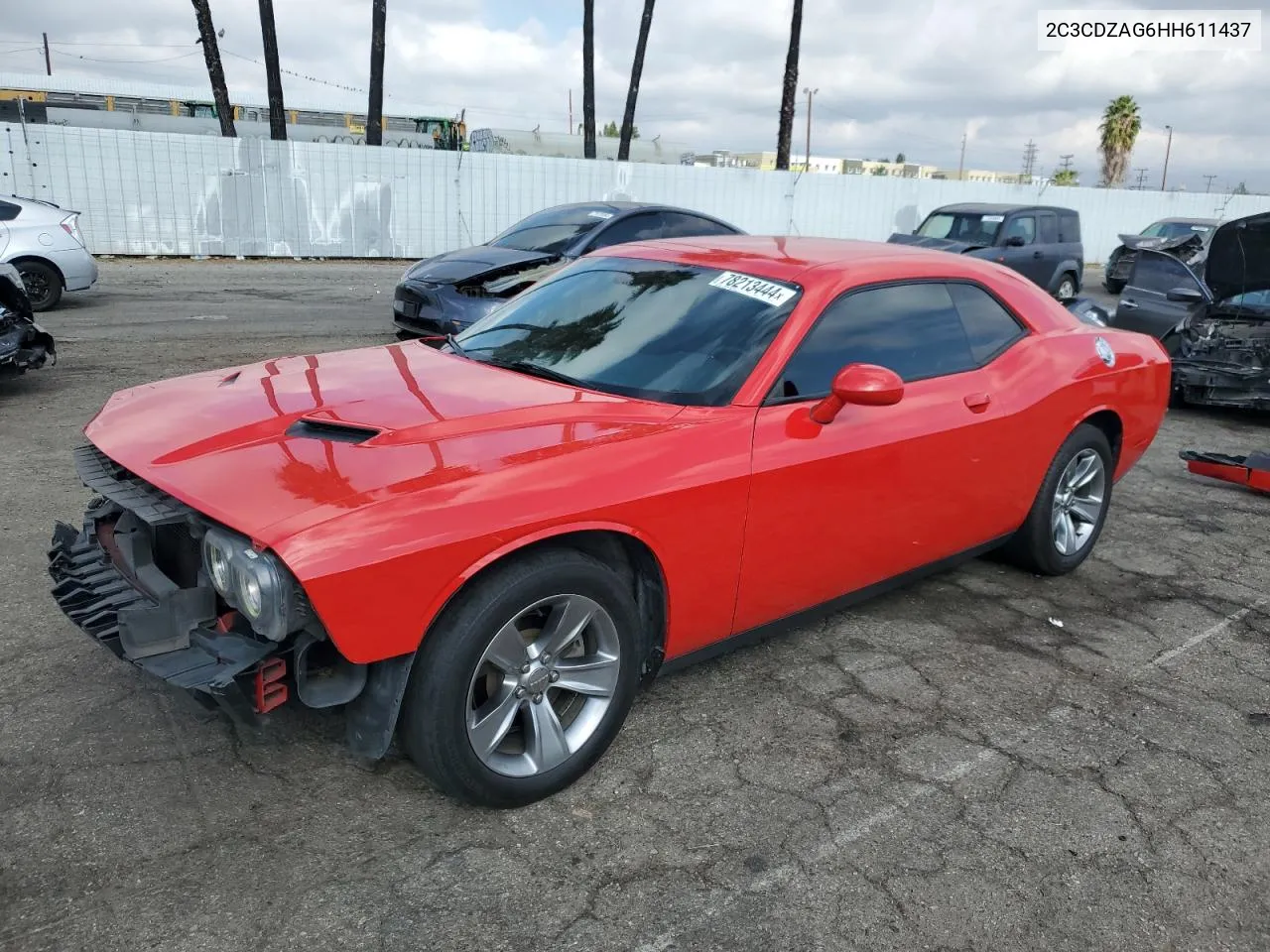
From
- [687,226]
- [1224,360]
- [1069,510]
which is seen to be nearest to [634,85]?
[687,226]

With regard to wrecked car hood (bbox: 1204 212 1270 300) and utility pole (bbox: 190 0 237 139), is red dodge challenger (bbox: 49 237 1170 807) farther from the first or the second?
utility pole (bbox: 190 0 237 139)

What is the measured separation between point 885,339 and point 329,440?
205cm

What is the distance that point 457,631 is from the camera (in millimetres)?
2539

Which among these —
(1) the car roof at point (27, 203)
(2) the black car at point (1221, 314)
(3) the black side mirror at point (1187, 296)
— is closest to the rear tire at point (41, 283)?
(1) the car roof at point (27, 203)

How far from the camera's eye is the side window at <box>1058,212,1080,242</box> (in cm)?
1661

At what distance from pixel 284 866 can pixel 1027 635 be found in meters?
2.99

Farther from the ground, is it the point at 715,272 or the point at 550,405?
the point at 715,272

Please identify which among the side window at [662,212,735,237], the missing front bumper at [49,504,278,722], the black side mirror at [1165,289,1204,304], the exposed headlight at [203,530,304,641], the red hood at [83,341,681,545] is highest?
the side window at [662,212,735,237]

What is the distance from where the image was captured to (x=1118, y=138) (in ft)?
176

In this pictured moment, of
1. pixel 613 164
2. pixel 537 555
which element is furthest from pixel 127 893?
pixel 613 164

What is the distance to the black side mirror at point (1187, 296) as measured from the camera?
860 cm

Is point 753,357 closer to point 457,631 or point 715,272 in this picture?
point 715,272

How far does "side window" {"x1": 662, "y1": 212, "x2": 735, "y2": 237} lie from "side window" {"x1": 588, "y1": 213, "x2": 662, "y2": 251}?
98 mm

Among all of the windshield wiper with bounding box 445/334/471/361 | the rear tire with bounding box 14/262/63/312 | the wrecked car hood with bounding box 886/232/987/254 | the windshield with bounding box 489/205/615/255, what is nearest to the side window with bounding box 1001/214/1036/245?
the wrecked car hood with bounding box 886/232/987/254
